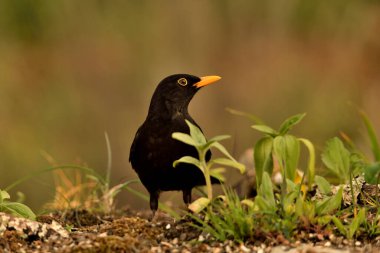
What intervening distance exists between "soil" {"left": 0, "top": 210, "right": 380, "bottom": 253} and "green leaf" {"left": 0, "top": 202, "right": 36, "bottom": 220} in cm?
14

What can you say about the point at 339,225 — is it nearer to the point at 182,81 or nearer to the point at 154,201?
the point at 154,201

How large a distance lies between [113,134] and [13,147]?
1.21m

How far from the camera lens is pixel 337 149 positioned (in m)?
5.07

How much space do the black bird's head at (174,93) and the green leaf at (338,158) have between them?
0.94 metres

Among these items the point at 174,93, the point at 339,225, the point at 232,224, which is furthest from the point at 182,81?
the point at 339,225

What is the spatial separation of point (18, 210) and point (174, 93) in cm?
153

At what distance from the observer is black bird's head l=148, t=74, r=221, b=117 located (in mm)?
5568

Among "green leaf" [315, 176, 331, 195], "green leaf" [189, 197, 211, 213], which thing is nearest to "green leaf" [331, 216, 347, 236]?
"green leaf" [315, 176, 331, 195]

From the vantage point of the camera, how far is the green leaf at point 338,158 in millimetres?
5059

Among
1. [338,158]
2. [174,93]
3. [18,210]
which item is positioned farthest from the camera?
[174,93]

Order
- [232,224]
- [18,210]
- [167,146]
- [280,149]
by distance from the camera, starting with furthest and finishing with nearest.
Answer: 1. [167,146]
2. [18,210]
3. [280,149]
4. [232,224]

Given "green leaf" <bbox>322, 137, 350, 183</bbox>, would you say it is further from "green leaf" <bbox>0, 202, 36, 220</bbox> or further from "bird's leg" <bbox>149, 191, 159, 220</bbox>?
"green leaf" <bbox>0, 202, 36, 220</bbox>

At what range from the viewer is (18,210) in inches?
182

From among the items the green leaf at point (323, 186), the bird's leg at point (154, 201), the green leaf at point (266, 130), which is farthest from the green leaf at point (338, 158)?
the bird's leg at point (154, 201)
